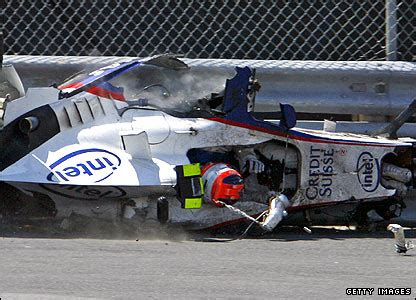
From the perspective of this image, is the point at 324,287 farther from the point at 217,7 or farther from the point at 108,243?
the point at 217,7

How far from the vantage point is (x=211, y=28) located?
798cm

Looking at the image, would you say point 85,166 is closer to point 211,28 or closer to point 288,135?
point 288,135

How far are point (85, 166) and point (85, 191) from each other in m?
0.15

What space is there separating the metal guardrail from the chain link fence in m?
0.46

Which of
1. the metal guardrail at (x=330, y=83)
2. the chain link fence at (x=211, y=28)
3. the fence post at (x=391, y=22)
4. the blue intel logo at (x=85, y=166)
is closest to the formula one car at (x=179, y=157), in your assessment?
the blue intel logo at (x=85, y=166)

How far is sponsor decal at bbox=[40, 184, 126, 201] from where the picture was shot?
6.23 metres

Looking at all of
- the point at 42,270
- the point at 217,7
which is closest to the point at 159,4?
the point at 217,7

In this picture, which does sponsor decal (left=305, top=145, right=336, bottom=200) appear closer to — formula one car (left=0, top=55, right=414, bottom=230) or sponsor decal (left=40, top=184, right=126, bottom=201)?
formula one car (left=0, top=55, right=414, bottom=230)

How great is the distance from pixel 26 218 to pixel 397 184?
7.76ft

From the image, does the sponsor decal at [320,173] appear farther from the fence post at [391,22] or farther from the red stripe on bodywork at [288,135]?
the fence post at [391,22]

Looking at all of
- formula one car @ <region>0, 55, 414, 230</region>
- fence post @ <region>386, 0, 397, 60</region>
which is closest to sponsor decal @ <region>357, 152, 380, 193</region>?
formula one car @ <region>0, 55, 414, 230</region>

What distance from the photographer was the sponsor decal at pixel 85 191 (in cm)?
623

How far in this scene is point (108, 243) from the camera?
6043 mm

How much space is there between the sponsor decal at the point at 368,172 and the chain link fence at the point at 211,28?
4.00 ft
